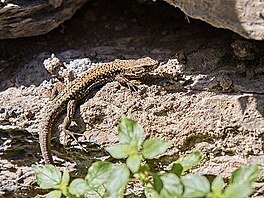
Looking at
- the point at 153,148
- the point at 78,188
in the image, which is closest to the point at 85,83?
the point at 78,188

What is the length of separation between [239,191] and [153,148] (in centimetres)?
31

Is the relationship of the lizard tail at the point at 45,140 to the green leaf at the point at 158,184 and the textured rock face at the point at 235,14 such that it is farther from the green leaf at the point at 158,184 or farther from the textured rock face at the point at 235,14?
the green leaf at the point at 158,184

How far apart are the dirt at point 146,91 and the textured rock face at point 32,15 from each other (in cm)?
22

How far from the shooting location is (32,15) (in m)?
2.77

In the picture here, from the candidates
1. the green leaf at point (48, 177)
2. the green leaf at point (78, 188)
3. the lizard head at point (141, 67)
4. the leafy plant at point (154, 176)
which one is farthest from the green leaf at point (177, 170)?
the lizard head at point (141, 67)

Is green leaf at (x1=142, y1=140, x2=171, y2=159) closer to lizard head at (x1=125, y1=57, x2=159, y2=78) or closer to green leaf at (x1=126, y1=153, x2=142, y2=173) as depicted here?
green leaf at (x1=126, y1=153, x2=142, y2=173)

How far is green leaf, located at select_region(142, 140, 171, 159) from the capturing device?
62.8 inches

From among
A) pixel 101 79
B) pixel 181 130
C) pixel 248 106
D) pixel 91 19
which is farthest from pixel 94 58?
pixel 248 106

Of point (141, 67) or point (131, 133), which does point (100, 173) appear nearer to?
point (131, 133)

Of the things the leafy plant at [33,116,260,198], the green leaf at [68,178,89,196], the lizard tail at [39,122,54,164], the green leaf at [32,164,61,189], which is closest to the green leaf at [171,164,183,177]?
the leafy plant at [33,116,260,198]

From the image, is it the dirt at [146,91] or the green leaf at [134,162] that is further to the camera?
the dirt at [146,91]

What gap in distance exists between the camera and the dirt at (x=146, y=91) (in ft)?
8.18

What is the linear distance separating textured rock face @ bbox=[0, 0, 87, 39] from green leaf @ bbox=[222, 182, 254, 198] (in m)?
1.64

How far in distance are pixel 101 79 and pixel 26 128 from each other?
0.50 m
